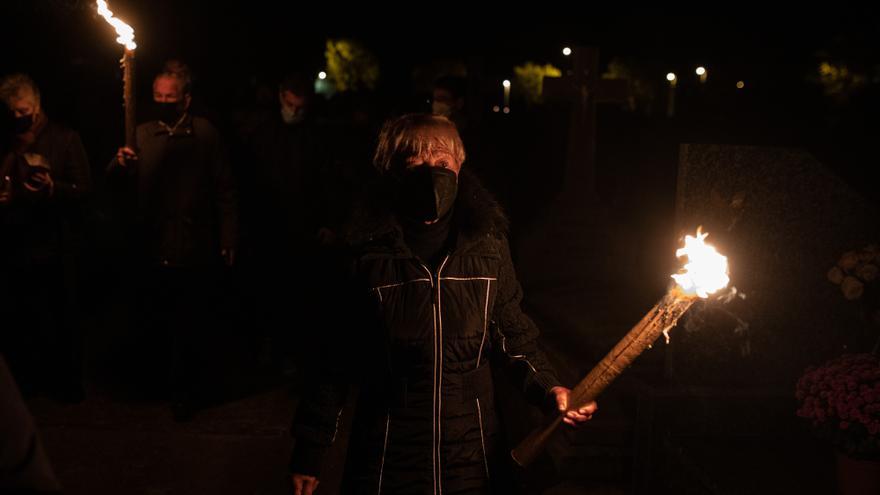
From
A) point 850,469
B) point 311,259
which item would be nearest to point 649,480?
point 850,469

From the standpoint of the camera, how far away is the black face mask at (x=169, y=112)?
5.45m

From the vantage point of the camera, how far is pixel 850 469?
4.00 m

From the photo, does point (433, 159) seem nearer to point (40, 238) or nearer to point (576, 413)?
point (576, 413)

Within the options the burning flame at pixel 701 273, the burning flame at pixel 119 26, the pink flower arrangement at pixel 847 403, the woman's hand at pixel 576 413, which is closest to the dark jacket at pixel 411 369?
the woman's hand at pixel 576 413

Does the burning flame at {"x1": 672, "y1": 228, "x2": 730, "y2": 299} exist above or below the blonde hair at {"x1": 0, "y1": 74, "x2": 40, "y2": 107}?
below

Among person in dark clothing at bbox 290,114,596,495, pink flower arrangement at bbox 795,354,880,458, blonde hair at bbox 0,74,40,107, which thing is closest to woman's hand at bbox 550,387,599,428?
person in dark clothing at bbox 290,114,596,495

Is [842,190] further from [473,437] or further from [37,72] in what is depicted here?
[37,72]

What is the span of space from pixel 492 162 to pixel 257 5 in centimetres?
1329

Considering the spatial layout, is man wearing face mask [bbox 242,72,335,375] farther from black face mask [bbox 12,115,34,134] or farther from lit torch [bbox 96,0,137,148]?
black face mask [bbox 12,115,34,134]

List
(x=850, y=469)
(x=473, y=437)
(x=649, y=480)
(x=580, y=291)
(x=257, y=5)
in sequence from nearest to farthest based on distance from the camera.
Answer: (x=473, y=437) → (x=850, y=469) → (x=649, y=480) → (x=580, y=291) → (x=257, y=5)

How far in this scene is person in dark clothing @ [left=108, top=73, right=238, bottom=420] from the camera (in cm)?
550

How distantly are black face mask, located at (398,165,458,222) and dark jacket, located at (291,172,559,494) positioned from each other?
0.07 metres

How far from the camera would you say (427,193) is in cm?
274

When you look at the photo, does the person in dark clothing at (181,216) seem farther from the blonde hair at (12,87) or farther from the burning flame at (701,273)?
the burning flame at (701,273)
